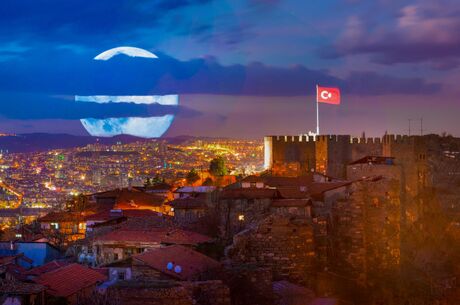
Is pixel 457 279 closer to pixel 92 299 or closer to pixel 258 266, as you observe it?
pixel 258 266

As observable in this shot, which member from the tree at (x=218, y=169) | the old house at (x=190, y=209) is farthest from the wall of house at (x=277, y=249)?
the tree at (x=218, y=169)

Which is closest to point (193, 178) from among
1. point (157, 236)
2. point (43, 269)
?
point (157, 236)

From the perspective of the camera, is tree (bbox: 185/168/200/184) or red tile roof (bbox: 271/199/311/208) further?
tree (bbox: 185/168/200/184)

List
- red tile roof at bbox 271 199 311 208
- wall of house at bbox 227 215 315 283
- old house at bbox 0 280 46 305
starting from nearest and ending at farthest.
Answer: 1. old house at bbox 0 280 46 305
2. wall of house at bbox 227 215 315 283
3. red tile roof at bbox 271 199 311 208

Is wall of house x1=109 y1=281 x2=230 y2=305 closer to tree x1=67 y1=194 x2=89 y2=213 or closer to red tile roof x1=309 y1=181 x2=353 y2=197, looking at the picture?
red tile roof x1=309 y1=181 x2=353 y2=197

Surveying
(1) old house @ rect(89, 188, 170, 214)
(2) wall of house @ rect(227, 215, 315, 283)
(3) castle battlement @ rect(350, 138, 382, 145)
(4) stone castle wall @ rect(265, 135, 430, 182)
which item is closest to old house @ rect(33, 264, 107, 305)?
(2) wall of house @ rect(227, 215, 315, 283)

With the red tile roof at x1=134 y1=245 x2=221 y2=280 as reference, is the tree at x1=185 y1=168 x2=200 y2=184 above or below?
above

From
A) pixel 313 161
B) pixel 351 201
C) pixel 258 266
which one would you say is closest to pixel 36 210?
pixel 313 161
